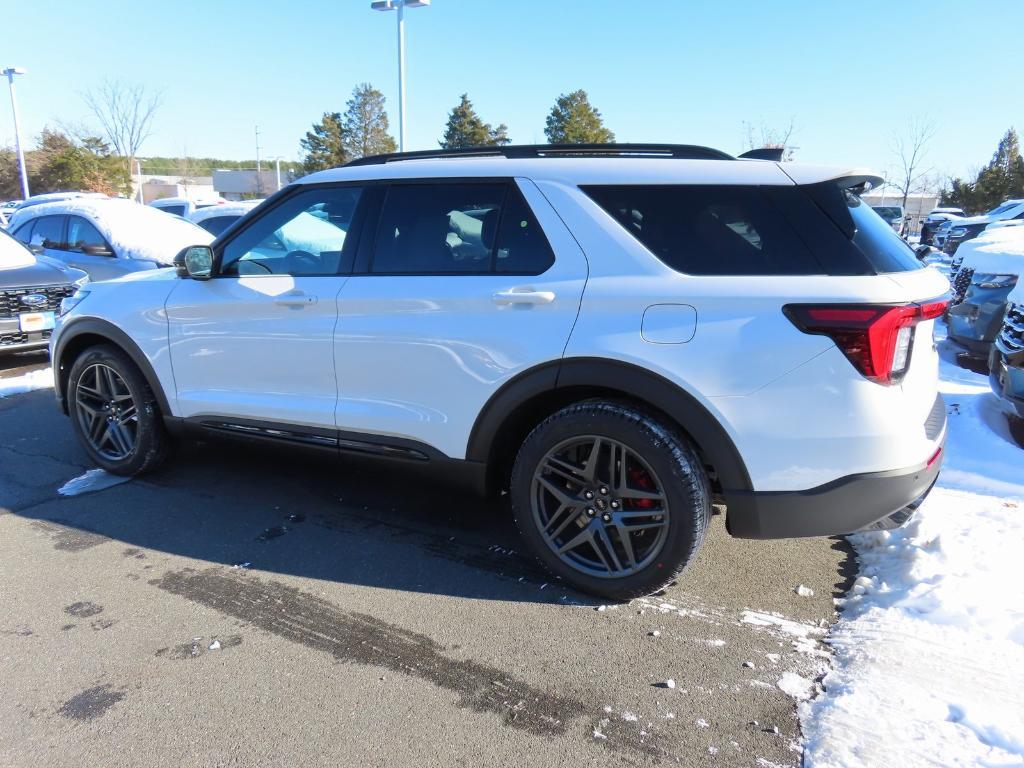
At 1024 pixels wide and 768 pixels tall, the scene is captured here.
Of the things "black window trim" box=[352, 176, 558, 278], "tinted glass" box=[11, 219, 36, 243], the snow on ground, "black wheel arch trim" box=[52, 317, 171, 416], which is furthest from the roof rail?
"tinted glass" box=[11, 219, 36, 243]

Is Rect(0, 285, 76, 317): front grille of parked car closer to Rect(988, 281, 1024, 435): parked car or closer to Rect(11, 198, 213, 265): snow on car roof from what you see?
Rect(11, 198, 213, 265): snow on car roof

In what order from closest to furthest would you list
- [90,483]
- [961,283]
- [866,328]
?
[866,328], [90,483], [961,283]

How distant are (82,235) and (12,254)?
127 centimetres

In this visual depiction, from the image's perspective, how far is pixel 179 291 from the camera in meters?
4.12

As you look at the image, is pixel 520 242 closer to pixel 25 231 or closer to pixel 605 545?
pixel 605 545

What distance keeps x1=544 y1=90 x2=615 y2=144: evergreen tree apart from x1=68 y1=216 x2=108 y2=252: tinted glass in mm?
32684

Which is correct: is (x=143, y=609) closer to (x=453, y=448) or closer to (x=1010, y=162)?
(x=453, y=448)

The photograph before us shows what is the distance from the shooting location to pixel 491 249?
10.8 feet

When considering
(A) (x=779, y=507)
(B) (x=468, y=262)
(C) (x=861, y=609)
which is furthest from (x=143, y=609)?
(C) (x=861, y=609)

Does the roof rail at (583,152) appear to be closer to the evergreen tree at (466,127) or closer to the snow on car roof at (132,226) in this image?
the snow on car roof at (132,226)

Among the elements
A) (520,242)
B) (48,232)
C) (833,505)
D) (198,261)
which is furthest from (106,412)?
(48,232)

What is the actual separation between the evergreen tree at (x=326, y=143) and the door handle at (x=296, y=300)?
46923 millimetres

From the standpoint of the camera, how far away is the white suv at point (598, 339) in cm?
270

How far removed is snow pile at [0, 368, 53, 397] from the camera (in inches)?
263
